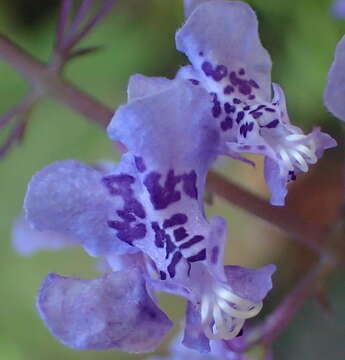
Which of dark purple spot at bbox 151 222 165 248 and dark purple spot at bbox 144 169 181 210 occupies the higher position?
dark purple spot at bbox 144 169 181 210

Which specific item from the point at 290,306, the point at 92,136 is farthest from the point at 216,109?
the point at 92,136

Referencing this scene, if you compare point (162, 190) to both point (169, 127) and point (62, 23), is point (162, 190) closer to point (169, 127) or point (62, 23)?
point (169, 127)

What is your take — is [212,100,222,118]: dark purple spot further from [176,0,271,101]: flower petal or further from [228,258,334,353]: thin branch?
[228,258,334,353]: thin branch

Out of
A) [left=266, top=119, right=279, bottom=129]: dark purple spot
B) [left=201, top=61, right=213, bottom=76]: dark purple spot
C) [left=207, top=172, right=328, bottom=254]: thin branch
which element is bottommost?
[left=207, top=172, right=328, bottom=254]: thin branch

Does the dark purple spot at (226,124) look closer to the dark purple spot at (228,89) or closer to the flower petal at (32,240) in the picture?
the dark purple spot at (228,89)

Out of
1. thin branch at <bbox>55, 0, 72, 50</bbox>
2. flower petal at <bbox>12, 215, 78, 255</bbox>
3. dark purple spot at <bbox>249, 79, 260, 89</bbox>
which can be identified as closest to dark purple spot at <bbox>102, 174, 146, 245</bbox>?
dark purple spot at <bbox>249, 79, 260, 89</bbox>

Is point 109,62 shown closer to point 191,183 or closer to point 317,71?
point 317,71

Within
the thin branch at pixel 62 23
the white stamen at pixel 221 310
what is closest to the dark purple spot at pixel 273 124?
the white stamen at pixel 221 310
